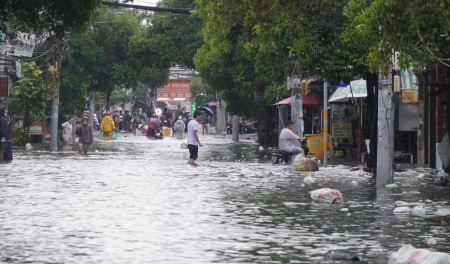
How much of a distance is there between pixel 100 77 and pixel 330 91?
85.4ft

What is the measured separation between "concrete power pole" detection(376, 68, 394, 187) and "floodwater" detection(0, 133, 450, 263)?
1.48ft

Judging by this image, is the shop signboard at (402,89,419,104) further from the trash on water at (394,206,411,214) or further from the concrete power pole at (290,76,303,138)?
the trash on water at (394,206,411,214)

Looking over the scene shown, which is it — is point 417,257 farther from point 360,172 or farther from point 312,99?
point 312,99

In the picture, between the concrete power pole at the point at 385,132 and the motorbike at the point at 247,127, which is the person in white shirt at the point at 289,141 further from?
the motorbike at the point at 247,127

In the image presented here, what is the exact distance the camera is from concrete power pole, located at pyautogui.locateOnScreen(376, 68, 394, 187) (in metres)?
22.2

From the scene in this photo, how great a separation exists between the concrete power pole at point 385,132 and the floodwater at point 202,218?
0.45 meters

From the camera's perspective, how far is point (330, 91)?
4300 cm

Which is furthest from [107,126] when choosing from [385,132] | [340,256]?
[340,256]

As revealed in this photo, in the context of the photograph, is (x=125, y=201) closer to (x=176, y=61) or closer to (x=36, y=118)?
(x=36, y=118)

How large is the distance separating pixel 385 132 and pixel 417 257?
12505 millimetres

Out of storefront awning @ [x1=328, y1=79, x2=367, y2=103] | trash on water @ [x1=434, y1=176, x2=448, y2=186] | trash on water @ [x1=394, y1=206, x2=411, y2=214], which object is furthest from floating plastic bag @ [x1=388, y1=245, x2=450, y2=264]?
storefront awning @ [x1=328, y1=79, x2=367, y2=103]

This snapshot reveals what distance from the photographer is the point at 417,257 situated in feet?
32.8

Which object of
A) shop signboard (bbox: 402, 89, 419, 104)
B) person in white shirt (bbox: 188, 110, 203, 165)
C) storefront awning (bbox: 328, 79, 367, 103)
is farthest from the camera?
shop signboard (bbox: 402, 89, 419, 104)

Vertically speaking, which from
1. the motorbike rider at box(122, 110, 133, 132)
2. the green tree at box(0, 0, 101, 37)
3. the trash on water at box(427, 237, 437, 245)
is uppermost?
the green tree at box(0, 0, 101, 37)
